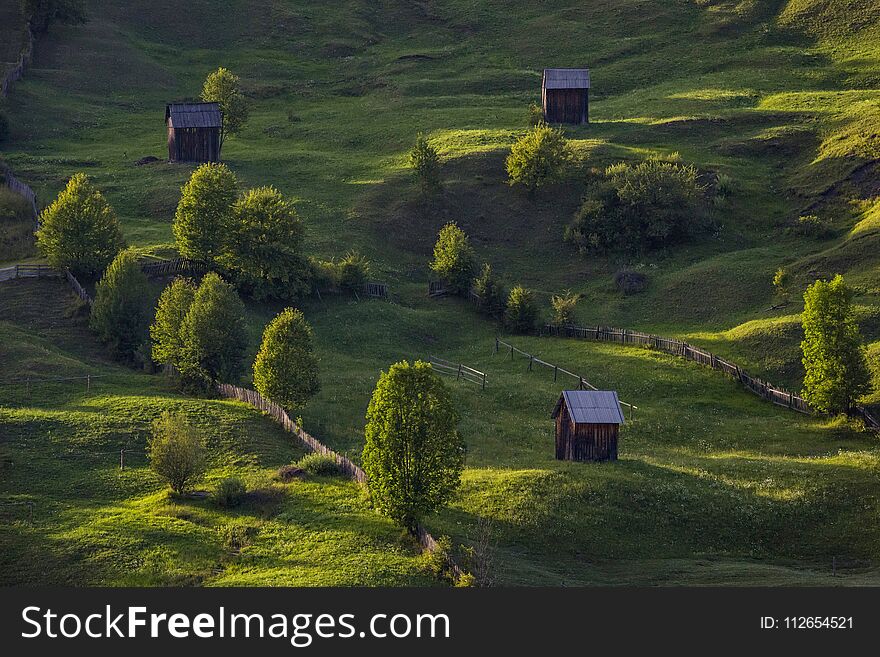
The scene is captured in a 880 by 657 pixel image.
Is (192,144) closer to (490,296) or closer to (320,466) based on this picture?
(490,296)

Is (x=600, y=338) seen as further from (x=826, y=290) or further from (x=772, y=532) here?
(x=772, y=532)

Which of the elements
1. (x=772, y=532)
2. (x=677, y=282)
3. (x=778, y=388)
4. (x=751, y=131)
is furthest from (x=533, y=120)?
(x=772, y=532)

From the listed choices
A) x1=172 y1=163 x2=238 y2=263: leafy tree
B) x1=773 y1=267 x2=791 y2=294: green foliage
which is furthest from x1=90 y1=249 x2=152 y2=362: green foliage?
x1=773 y1=267 x2=791 y2=294: green foliage

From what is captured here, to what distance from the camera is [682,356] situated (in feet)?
285

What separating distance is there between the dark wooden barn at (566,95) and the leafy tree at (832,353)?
57.1 m

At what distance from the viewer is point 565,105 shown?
427ft

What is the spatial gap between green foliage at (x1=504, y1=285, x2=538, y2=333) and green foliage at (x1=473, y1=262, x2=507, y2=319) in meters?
2.29

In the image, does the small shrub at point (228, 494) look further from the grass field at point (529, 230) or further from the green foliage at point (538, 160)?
the green foliage at point (538, 160)

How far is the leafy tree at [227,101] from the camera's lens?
128m

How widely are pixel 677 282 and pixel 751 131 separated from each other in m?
31.9

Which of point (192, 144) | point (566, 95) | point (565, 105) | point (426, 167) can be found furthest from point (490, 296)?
point (192, 144)

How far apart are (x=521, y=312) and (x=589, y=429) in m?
29.6

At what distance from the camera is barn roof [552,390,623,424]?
221 ft

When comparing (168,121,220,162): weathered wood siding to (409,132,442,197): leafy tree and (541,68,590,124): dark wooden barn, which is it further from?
(541,68,590,124): dark wooden barn
